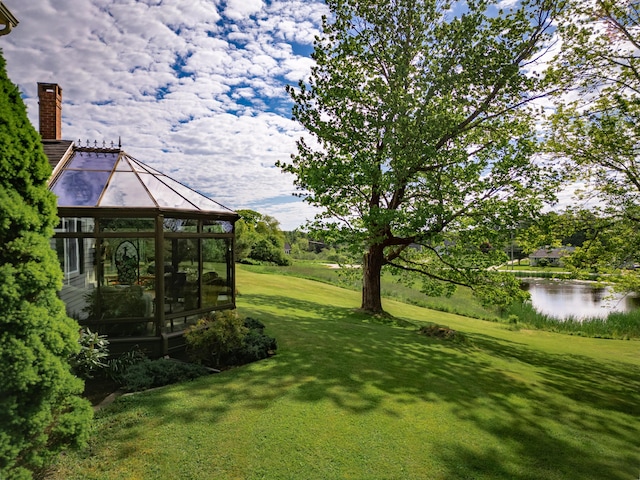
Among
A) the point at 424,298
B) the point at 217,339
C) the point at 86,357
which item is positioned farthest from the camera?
the point at 424,298

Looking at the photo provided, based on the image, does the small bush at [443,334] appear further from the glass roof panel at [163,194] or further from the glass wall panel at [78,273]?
the glass wall panel at [78,273]

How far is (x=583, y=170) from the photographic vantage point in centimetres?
1180

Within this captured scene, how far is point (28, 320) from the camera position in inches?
129

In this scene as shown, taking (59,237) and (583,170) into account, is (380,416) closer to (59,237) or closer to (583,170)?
(59,237)

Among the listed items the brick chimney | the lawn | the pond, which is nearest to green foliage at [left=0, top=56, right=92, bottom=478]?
the lawn

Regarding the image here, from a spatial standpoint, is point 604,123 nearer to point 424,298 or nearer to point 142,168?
point 142,168

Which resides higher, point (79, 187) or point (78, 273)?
point (79, 187)

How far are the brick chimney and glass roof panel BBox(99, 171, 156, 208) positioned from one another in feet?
13.5

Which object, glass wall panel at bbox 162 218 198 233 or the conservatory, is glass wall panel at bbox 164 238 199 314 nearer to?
the conservatory

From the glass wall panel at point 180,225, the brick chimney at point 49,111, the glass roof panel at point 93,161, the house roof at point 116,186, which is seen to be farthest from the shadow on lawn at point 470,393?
the brick chimney at point 49,111

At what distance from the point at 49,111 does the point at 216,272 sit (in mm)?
7005

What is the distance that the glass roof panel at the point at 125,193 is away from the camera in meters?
7.13

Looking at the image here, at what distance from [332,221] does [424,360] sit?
657cm

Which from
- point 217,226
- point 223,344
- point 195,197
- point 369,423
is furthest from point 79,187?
Answer: point 369,423
